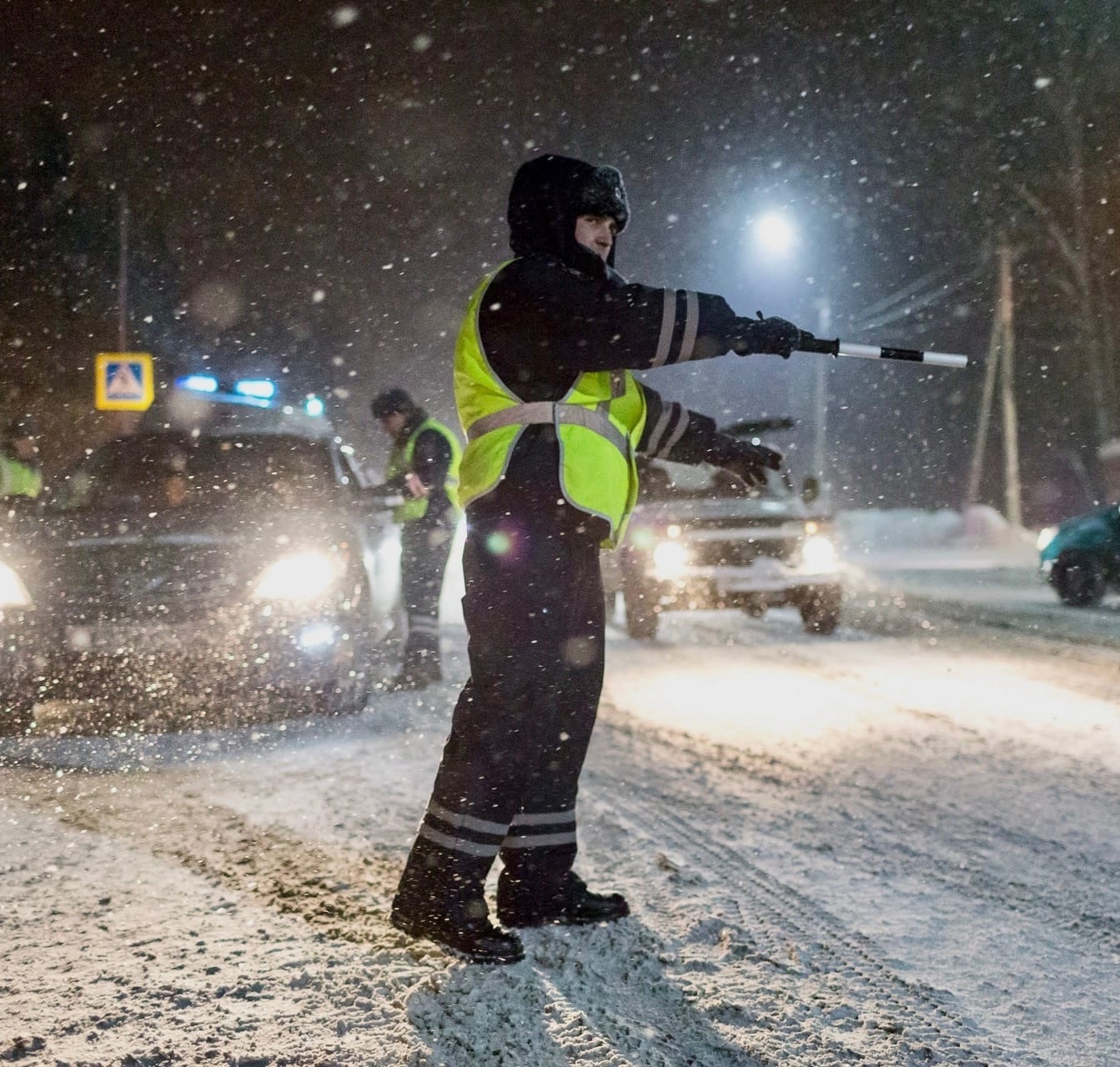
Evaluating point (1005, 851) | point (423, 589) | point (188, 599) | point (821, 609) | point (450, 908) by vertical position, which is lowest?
point (1005, 851)

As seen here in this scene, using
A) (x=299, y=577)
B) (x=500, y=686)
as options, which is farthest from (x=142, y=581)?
(x=500, y=686)

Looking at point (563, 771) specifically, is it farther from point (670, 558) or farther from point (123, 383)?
point (123, 383)

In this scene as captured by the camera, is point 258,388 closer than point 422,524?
Yes

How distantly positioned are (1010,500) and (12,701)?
24691mm

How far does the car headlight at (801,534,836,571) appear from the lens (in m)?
9.62

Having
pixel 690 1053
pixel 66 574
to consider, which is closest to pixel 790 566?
pixel 66 574

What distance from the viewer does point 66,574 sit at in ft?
16.3

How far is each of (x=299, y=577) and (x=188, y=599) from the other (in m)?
0.52

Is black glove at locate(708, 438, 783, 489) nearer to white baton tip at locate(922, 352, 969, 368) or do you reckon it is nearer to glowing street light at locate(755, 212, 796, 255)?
white baton tip at locate(922, 352, 969, 368)

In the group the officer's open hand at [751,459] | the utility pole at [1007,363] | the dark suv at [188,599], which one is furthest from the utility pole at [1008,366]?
the officer's open hand at [751,459]

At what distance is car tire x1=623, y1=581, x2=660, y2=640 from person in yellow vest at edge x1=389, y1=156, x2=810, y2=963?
20.7ft

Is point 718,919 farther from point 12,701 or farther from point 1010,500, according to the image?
point 1010,500

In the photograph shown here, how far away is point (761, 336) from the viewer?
2682mm

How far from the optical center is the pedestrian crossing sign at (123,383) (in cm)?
→ 1198
